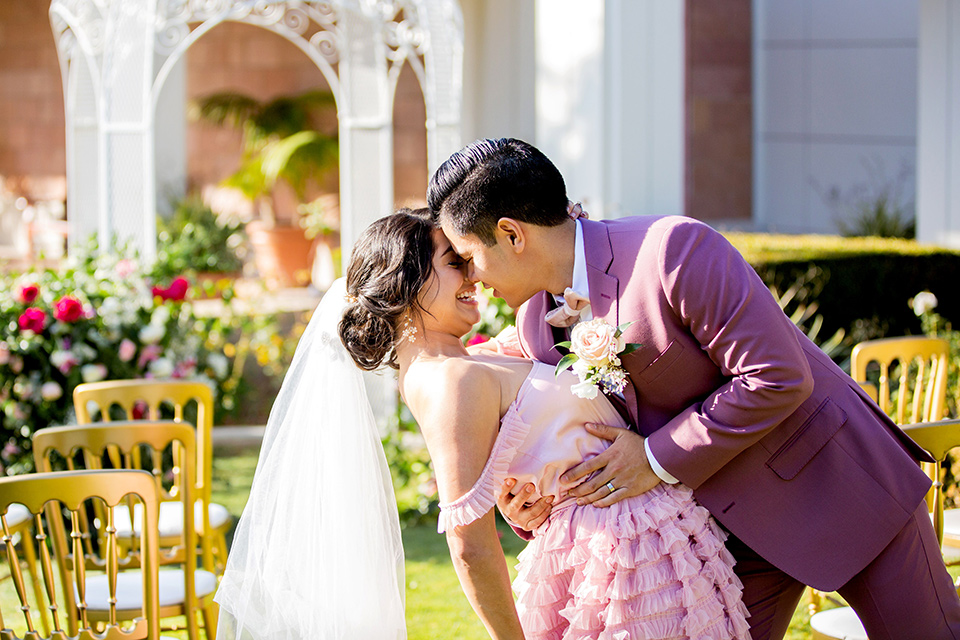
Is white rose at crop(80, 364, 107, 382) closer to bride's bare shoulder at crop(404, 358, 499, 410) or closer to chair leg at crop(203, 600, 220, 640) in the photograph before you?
chair leg at crop(203, 600, 220, 640)

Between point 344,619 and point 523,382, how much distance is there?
822 mm

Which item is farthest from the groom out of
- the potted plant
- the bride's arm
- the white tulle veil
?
the potted plant

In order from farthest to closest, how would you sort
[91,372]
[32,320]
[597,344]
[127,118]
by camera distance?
[127,118], [91,372], [32,320], [597,344]

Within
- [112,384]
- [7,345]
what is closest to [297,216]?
[7,345]

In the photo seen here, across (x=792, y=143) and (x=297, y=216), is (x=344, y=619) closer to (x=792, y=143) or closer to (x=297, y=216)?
(x=297, y=216)

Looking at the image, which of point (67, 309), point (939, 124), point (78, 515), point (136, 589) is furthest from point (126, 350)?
point (939, 124)

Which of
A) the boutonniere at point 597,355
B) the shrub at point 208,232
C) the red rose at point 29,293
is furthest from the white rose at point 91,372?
the shrub at point 208,232

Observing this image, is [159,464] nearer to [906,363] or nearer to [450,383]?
[450,383]

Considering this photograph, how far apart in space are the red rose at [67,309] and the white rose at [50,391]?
33 centimetres

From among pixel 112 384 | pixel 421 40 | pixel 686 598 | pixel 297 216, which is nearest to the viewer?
pixel 686 598

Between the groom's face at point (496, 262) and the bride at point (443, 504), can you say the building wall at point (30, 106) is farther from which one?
the groom's face at point (496, 262)

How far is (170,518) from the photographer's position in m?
4.02

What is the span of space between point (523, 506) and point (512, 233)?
2.11 feet

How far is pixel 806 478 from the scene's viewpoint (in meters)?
2.29
